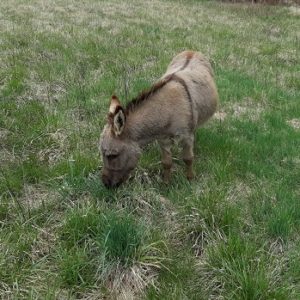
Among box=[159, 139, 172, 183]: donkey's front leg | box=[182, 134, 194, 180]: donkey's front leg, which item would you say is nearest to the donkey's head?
box=[159, 139, 172, 183]: donkey's front leg

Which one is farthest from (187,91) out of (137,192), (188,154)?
(137,192)

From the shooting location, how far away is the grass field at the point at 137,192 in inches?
177

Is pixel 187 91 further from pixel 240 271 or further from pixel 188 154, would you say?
pixel 240 271

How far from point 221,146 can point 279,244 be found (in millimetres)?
2281

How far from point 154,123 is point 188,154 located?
66 centimetres

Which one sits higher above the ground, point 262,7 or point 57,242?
point 57,242

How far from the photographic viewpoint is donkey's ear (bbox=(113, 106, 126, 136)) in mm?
5431

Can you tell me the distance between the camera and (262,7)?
2133cm

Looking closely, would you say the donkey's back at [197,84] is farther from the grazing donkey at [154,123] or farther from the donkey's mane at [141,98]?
the donkey's mane at [141,98]

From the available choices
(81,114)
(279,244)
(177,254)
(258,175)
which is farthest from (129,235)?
(81,114)

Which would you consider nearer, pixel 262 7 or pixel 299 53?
pixel 299 53

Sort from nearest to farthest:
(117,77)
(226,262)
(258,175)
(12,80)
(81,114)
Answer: (226,262)
(258,175)
(81,114)
(12,80)
(117,77)

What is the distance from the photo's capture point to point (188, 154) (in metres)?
6.28

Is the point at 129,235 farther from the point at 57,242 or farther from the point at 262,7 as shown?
the point at 262,7
